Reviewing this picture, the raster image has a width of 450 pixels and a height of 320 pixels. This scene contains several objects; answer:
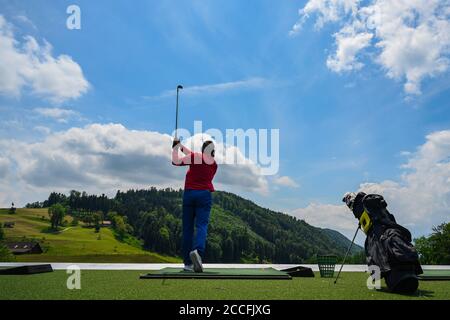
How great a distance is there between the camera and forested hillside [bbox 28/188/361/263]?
10619cm

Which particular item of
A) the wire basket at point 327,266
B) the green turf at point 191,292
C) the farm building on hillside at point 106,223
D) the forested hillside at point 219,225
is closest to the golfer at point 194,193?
the green turf at point 191,292

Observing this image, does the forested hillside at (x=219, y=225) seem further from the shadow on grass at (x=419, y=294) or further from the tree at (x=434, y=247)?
the shadow on grass at (x=419, y=294)

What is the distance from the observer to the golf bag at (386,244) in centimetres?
513

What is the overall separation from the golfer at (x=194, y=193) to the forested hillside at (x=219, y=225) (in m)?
77.4

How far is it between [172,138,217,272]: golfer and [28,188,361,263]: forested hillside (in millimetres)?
77391

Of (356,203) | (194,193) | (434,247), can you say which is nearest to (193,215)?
(194,193)

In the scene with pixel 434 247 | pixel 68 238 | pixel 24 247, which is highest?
pixel 434 247

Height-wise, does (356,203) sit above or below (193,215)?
above

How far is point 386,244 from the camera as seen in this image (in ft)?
17.7

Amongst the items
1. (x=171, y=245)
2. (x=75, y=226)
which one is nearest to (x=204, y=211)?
(x=171, y=245)

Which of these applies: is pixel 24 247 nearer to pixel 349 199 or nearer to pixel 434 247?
pixel 434 247

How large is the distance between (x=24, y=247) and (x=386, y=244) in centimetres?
11190
